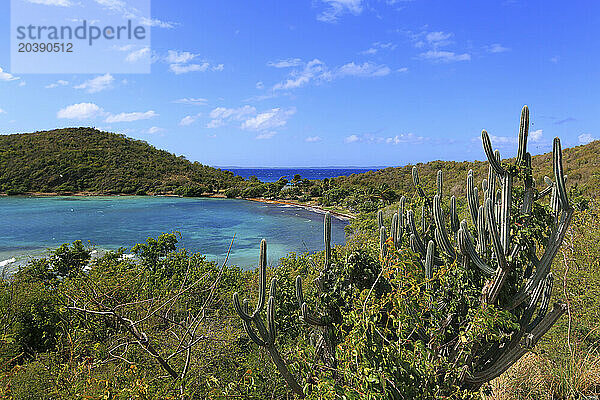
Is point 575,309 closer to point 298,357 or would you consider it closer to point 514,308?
point 514,308

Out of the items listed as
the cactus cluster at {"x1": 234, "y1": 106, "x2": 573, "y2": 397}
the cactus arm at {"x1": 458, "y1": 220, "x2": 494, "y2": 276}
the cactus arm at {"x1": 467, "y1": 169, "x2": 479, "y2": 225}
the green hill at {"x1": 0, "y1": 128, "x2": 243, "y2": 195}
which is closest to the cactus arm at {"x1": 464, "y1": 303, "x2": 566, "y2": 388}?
the cactus cluster at {"x1": 234, "y1": 106, "x2": 573, "y2": 397}

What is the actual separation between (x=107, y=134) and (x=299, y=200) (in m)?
59.3

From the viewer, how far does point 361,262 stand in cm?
402

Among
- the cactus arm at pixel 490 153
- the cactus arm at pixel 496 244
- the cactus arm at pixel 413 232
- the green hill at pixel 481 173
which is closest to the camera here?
the cactus arm at pixel 496 244

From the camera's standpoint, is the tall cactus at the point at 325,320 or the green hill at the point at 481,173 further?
the green hill at the point at 481,173

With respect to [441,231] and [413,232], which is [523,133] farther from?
[413,232]

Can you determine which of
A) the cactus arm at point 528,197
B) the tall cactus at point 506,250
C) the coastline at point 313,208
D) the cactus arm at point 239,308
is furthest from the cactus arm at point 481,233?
A: the coastline at point 313,208

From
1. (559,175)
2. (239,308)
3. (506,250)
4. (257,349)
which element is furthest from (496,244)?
(257,349)

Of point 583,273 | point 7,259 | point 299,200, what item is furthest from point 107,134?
point 583,273

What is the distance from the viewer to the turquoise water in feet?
82.4

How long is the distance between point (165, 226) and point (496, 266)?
33.5 meters

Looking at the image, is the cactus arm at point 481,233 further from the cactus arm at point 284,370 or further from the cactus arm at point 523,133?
the cactus arm at point 284,370

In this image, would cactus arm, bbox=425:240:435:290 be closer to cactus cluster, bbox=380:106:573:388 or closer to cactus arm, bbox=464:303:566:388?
cactus cluster, bbox=380:106:573:388

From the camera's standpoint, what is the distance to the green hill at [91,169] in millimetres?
62656
